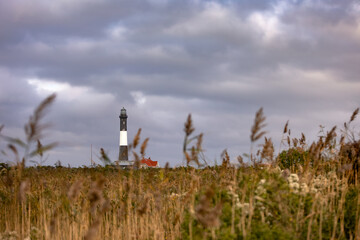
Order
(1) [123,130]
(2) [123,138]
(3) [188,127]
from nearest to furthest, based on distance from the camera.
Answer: (3) [188,127]
(2) [123,138]
(1) [123,130]

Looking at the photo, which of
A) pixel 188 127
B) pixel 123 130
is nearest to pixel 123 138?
pixel 123 130

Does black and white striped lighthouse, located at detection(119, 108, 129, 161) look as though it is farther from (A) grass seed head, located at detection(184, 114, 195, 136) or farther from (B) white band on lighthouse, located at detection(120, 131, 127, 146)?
(A) grass seed head, located at detection(184, 114, 195, 136)

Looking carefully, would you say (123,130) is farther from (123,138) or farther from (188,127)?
(188,127)

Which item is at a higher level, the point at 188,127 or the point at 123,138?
the point at 123,138

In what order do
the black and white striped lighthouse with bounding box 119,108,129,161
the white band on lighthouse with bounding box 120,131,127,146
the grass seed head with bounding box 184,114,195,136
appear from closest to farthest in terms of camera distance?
the grass seed head with bounding box 184,114,195,136 → the black and white striped lighthouse with bounding box 119,108,129,161 → the white band on lighthouse with bounding box 120,131,127,146

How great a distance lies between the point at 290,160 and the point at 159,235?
25.4ft

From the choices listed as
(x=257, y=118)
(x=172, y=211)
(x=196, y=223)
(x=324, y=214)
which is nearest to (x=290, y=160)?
(x=172, y=211)

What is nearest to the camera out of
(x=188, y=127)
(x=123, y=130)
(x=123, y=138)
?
(x=188, y=127)

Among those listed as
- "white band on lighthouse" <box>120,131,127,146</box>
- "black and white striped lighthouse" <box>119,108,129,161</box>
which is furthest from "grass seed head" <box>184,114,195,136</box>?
"white band on lighthouse" <box>120,131,127,146</box>

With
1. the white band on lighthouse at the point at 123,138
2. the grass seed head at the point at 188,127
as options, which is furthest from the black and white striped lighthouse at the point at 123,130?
the grass seed head at the point at 188,127

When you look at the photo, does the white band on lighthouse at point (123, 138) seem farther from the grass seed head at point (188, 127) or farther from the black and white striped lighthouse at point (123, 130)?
the grass seed head at point (188, 127)

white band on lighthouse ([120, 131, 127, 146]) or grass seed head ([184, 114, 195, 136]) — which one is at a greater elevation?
white band on lighthouse ([120, 131, 127, 146])

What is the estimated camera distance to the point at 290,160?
12633 millimetres

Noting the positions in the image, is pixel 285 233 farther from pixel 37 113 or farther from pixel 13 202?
pixel 13 202
